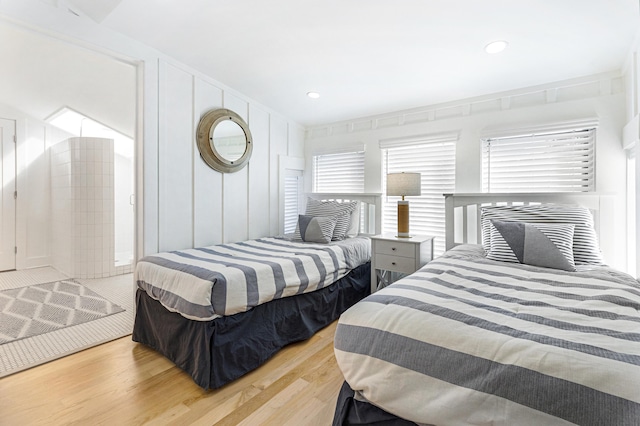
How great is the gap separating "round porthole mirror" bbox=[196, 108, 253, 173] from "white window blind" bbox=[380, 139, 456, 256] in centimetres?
160

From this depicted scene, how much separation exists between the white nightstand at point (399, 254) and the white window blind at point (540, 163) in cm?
86

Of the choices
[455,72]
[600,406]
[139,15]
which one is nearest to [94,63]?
[139,15]

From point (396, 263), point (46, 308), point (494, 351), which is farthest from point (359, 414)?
point (46, 308)

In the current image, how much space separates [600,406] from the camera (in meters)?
0.78

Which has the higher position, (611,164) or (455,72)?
(455,72)

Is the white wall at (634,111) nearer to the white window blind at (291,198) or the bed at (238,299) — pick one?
the bed at (238,299)

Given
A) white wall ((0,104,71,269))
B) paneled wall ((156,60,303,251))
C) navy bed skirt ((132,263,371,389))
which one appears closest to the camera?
navy bed skirt ((132,263,371,389))

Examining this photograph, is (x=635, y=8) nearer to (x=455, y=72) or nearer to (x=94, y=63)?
(x=455, y=72)

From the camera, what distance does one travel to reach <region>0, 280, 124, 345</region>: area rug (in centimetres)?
260

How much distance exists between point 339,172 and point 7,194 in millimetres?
4743

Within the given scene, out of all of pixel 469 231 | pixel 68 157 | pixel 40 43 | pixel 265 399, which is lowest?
pixel 265 399

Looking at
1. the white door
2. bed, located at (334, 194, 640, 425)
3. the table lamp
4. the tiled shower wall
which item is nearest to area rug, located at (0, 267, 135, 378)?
the tiled shower wall

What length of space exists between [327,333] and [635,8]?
9.50 feet

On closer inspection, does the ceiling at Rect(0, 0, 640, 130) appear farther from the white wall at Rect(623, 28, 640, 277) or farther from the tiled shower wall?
the tiled shower wall
